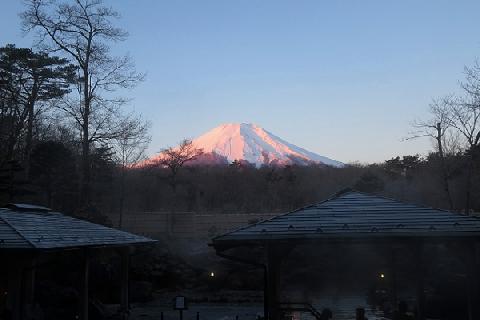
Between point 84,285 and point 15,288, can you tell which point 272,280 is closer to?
point 84,285

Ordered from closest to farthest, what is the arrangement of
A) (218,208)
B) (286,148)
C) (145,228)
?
1. (145,228)
2. (218,208)
3. (286,148)

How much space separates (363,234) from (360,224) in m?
0.46

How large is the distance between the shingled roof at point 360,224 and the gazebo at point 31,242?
12.8 ft

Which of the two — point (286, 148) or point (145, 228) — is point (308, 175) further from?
point (286, 148)

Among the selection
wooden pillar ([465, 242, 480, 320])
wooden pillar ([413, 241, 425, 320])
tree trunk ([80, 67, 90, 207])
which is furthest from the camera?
tree trunk ([80, 67, 90, 207])

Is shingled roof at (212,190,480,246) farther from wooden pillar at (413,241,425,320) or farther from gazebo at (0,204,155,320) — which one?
gazebo at (0,204,155,320)

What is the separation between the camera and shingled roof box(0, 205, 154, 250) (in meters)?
11.1

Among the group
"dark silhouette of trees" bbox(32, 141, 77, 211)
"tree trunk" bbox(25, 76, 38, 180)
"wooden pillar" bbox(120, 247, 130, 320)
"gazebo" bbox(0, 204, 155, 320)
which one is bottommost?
"wooden pillar" bbox(120, 247, 130, 320)

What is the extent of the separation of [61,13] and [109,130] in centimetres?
715

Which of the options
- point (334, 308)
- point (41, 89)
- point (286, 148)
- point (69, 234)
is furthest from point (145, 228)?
point (286, 148)

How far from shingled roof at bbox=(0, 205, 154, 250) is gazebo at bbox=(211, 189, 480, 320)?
12.5ft

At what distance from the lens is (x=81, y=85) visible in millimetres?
32156

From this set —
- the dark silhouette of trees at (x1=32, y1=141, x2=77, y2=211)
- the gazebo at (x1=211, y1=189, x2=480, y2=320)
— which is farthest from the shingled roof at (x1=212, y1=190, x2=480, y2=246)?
the dark silhouette of trees at (x1=32, y1=141, x2=77, y2=211)

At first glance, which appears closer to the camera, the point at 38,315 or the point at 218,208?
the point at 38,315
